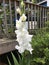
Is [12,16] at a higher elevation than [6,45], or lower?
higher

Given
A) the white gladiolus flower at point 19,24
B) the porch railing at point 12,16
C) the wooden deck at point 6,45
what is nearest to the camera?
the white gladiolus flower at point 19,24

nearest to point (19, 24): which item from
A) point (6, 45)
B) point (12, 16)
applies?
point (6, 45)

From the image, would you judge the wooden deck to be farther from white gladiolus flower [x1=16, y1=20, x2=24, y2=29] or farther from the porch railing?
white gladiolus flower [x1=16, y1=20, x2=24, y2=29]

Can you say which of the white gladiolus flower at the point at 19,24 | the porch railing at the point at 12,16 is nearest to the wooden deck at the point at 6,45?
the porch railing at the point at 12,16

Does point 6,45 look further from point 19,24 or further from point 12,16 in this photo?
point 19,24

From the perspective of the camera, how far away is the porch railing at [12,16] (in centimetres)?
378

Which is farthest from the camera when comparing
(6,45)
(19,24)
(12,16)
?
(12,16)

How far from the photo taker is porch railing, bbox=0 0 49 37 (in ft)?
12.4

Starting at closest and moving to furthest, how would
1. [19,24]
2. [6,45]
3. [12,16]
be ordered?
[19,24] < [6,45] < [12,16]

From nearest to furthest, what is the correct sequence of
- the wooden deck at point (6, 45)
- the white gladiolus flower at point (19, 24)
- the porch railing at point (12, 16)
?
the white gladiolus flower at point (19, 24), the wooden deck at point (6, 45), the porch railing at point (12, 16)

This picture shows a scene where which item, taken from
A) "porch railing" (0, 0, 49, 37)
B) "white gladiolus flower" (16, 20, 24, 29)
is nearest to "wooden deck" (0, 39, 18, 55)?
"porch railing" (0, 0, 49, 37)

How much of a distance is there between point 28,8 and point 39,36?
2.80 ft

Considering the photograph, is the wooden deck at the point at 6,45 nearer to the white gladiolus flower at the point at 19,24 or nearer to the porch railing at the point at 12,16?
the porch railing at the point at 12,16

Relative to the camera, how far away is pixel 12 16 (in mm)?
3975
